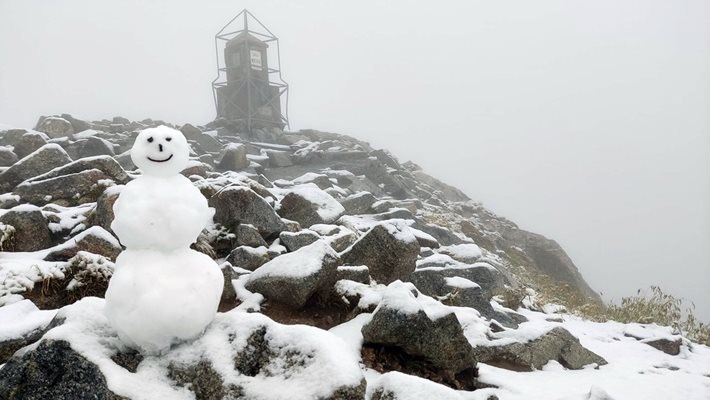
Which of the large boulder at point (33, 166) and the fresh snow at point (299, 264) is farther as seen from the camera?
the large boulder at point (33, 166)

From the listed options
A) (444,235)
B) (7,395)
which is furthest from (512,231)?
(7,395)

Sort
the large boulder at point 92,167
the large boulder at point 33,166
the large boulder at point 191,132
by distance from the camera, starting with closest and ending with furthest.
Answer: the large boulder at point 92,167
the large boulder at point 33,166
the large boulder at point 191,132

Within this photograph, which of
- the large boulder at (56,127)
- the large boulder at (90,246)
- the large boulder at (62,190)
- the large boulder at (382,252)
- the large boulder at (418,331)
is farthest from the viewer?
the large boulder at (56,127)

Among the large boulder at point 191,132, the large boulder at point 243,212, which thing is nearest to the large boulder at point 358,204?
the large boulder at point 243,212

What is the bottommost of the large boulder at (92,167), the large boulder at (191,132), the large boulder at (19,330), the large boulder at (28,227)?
the large boulder at (19,330)

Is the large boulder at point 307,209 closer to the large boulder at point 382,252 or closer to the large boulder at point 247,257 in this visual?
the large boulder at point 247,257

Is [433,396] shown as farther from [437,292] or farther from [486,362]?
[437,292]

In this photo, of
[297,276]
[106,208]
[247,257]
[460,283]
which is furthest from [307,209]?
[297,276]

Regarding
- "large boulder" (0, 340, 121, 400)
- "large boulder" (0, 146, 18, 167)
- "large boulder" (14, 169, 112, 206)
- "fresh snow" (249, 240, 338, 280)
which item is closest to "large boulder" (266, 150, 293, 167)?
"large boulder" (0, 146, 18, 167)

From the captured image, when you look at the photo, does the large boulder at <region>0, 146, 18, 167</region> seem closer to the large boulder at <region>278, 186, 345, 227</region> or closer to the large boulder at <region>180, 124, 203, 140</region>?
the large boulder at <region>278, 186, 345, 227</region>

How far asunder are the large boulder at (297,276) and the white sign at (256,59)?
103 feet

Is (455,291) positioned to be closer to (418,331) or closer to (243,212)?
(418,331)

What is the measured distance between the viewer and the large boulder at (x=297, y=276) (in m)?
5.84

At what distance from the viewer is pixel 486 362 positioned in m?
6.14
